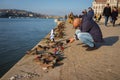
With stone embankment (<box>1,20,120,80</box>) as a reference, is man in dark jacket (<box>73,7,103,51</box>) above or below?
above

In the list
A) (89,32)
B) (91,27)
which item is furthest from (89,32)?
(91,27)

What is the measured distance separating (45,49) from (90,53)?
2.58 m

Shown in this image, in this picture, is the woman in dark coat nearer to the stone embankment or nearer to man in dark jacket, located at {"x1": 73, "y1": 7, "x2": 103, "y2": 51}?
man in dark jacket, located at {"x1": 73, "y1": 7, "x2": 103, "y2": 51}

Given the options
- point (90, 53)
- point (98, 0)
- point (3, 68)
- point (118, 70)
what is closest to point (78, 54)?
point (90, 53)

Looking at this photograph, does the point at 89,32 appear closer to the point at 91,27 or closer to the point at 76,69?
the point at 91,27

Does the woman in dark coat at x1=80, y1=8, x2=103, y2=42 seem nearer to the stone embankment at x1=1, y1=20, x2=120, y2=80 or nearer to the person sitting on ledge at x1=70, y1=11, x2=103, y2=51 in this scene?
the person sitting on ledge at x1=70, y1=11, x2=103, y2=51

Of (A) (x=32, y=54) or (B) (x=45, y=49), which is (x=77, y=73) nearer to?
(A) (x=32, y=54)

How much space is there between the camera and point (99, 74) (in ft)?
20.5

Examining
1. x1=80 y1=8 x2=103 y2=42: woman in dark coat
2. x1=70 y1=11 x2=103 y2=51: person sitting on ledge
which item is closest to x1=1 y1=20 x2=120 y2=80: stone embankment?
x1=70 y1=11 x2=103 y2=51: person sitting on ledge

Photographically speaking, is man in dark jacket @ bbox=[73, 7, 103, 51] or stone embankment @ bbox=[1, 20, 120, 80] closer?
stone embankment @ bbox=[1, 20, 120, 80]

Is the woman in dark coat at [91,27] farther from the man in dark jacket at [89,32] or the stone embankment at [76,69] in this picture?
the stone embankment at [76,69]

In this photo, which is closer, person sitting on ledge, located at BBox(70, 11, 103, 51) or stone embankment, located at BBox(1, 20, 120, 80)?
stone embankment, located at BBox(1, 20, 120, 80)

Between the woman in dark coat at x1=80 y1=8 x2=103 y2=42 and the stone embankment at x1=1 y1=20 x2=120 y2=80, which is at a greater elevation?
the woman in dark coat at x1=80 y1=8 x2=103 y2=42

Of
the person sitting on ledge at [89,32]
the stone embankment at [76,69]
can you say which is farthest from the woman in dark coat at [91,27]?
the stone embankment at [76,69]
